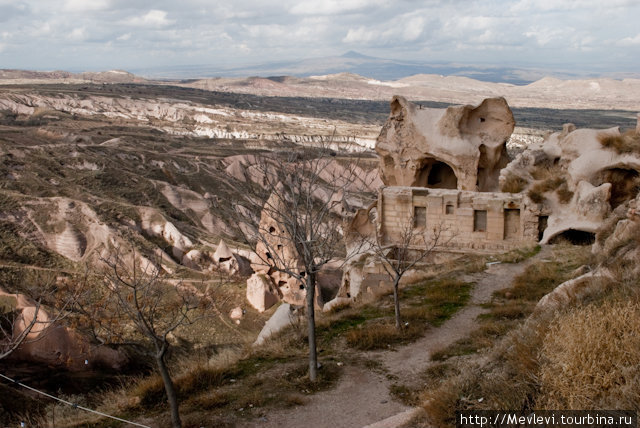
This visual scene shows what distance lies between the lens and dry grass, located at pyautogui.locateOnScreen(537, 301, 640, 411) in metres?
4.29

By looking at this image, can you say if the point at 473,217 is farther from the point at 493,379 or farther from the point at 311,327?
the point at 493,379

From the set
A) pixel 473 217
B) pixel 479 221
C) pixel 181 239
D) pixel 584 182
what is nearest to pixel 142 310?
pixel 473 217

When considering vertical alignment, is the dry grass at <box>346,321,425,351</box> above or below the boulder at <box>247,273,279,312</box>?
above

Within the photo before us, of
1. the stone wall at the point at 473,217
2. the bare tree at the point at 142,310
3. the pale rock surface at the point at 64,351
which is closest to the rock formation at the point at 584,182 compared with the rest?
the stone wall at the point at 473,217

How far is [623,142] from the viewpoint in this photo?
14164 millimetres

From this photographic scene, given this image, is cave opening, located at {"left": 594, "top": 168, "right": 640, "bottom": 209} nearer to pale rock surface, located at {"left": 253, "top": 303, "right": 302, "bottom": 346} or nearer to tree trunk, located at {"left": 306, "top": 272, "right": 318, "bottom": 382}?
pale rock surface, located at {"left": 253, "top": 303, "right": 302, "bottom": 346}

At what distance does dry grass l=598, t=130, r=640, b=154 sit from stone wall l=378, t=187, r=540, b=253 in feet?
8.00

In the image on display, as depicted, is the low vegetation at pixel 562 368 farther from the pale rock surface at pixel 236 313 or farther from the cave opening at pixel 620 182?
the pale rock surface at pixel 236 313

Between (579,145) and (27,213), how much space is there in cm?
2562

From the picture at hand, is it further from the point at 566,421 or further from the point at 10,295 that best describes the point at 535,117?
the point at 566,421

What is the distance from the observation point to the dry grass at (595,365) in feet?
14.1

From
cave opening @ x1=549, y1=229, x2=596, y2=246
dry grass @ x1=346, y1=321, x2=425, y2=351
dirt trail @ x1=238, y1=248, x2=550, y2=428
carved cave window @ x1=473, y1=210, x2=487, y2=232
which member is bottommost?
dry grass @ x1=346, y1=321, x2=425, y2=351

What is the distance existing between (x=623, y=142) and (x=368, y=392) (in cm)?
1084

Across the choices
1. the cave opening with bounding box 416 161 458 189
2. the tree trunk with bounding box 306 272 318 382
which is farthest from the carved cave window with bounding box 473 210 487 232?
the tree trunk with bounding box 306 272 318 382
